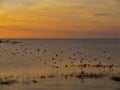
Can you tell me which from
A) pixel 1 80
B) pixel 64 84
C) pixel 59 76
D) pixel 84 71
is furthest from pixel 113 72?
pixel 1 80

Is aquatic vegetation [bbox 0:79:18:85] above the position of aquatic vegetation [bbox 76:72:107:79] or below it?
below

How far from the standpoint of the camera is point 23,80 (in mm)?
37094

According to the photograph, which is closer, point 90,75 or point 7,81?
point 7,81

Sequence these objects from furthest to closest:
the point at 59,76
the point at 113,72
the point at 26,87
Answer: the point at 113,72, the point at 59,76, the point at 26,87

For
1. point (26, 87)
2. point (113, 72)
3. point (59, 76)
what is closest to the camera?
point (26, 87)

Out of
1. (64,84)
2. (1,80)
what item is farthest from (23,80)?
(64,84)

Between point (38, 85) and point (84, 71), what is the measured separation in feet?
41.9

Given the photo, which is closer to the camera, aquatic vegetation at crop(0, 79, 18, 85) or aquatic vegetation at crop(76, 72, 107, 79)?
aquatic vegetation at crop(0, 79, 18, 85)

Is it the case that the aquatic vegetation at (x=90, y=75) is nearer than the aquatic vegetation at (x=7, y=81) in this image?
No

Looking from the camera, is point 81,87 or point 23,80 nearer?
point 81,87

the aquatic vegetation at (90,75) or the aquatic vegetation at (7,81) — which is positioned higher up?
the aquatic vegetation at (90,75)

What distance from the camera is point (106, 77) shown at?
134 ft

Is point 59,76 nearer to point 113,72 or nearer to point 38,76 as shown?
point 38,76

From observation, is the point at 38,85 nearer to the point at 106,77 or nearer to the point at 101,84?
the point at 101,84
